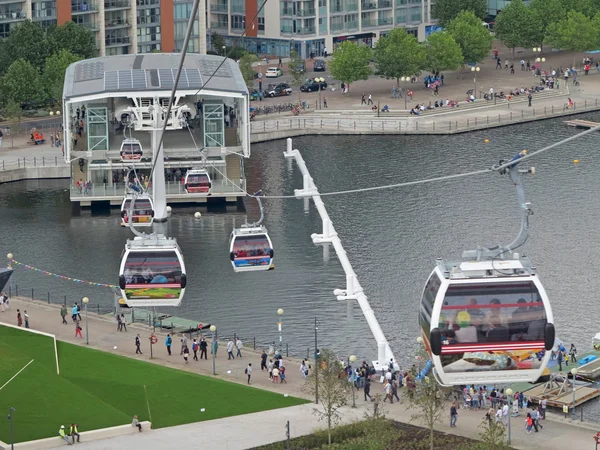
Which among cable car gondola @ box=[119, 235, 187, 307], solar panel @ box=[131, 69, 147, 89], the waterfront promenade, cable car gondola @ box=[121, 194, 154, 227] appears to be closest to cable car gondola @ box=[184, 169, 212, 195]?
solar panel @ box=[131, 69, 147, 89]

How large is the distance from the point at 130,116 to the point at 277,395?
215 feet

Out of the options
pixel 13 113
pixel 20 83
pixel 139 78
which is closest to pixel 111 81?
pixel 139 78

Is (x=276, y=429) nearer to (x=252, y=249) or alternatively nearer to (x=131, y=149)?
(x=252, y=249)

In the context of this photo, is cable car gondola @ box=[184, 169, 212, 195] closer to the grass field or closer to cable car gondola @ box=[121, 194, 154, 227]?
cable car gondola @ box=[121, 194, 154, 227]

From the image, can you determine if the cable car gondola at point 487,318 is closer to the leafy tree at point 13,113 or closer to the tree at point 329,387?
the tree at point 329,387

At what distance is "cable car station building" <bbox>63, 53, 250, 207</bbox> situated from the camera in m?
168

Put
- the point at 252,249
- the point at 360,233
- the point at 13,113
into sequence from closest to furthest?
the point at 252,249 → the point at 360,233 → the point at 13,113

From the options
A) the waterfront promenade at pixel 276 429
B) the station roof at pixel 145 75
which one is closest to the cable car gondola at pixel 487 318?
the waterfront promenade at pixel 276 429

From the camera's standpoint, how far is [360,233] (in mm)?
153000

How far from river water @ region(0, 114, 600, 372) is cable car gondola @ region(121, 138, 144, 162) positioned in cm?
544

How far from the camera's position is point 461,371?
247ft

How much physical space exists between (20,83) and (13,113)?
6078 mm

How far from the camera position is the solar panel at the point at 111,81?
169550 millimetres

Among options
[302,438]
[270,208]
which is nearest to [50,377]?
[302,438]
